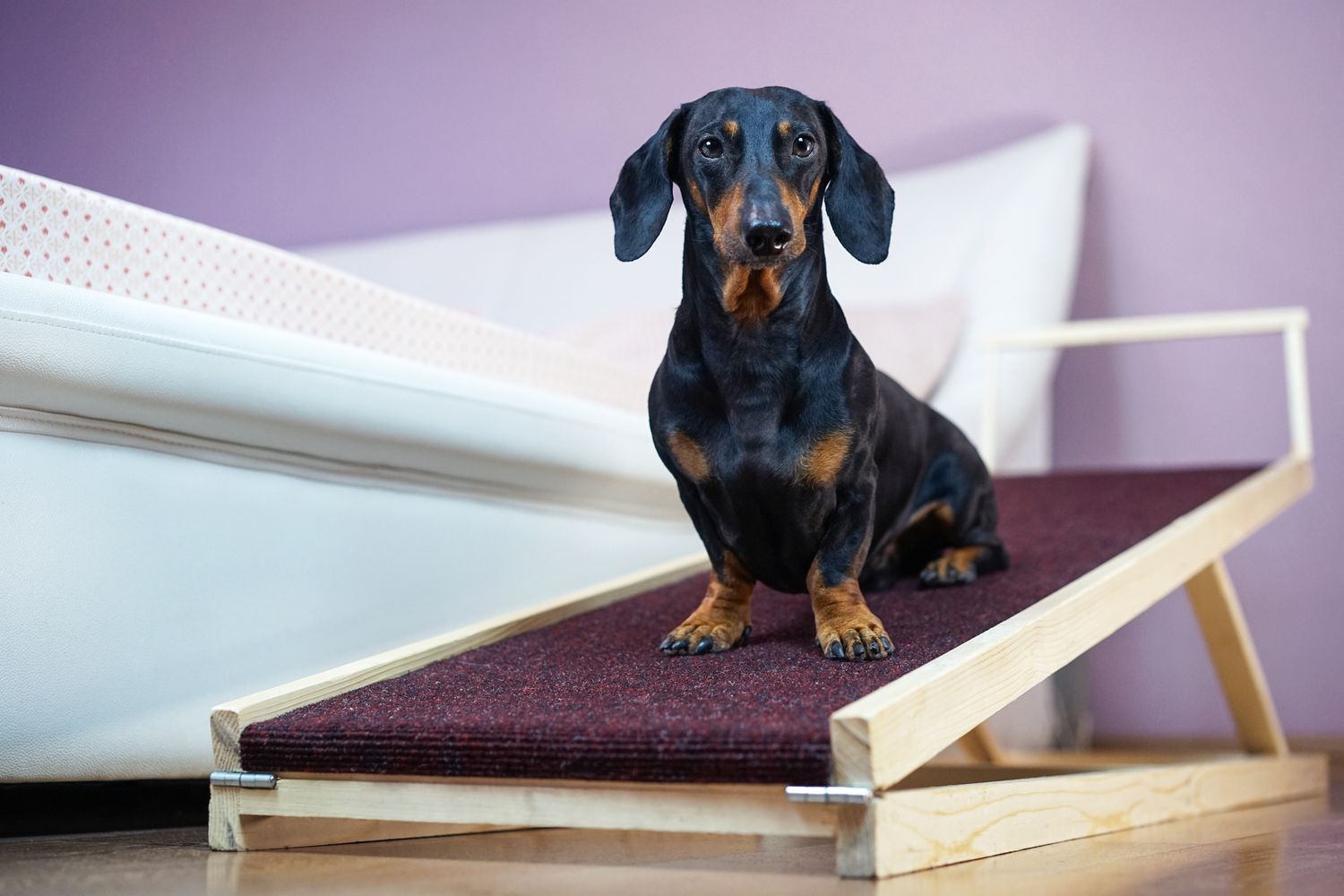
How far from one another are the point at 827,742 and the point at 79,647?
0.81 m

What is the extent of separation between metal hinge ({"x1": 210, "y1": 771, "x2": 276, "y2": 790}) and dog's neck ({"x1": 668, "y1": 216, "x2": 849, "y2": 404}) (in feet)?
1.82

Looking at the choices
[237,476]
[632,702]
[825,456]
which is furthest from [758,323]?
[237,476]

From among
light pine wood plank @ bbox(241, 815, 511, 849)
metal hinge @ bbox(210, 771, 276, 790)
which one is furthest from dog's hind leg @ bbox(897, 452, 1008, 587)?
metal hinge @ bbox(210, 771, 276, 790)

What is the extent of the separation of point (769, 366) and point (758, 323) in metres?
Answer: 0.04

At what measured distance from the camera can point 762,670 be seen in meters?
1.27

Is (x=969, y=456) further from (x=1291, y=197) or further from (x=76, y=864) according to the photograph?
(x=1291, y=197)

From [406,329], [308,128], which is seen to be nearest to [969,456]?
[406,329]

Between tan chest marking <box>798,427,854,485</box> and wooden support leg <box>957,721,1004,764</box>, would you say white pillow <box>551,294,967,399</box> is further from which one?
tan chest marking <box>798,427,854,485</box>

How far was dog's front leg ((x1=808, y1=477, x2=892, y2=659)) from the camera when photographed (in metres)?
1.34

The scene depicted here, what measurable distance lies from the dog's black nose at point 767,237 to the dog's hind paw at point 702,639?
0.41 metres

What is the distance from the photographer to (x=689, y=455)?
1.35 metres

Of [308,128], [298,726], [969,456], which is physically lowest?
[298,726]

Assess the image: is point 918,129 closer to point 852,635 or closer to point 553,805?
point 852,635

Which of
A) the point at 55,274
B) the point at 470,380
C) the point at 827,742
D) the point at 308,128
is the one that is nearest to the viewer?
the point at 827,742
